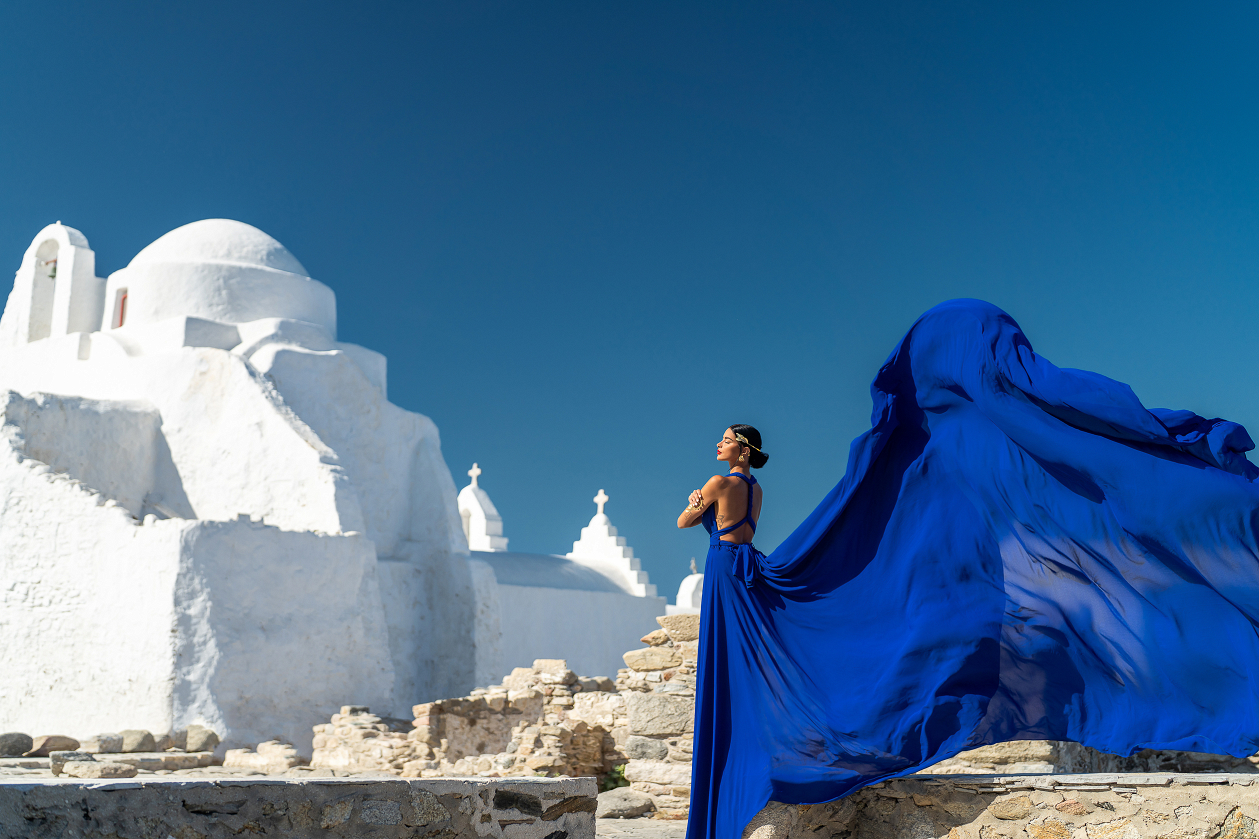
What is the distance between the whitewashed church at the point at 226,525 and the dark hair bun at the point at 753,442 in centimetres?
1002

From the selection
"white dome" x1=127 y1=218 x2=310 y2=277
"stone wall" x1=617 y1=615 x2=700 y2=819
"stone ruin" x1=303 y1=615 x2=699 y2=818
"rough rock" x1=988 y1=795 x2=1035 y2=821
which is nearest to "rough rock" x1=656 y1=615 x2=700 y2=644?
"stone ruin" x1=303 y1=615 x2=699 y2=818

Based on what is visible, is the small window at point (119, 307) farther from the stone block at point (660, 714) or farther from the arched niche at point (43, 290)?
the stone block at point (660, 714)

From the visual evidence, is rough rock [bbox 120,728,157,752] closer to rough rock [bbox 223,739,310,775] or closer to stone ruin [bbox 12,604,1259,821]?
stone ruin [bbox 12,604,1259,821]

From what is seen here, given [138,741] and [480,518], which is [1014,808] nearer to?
[138,741]

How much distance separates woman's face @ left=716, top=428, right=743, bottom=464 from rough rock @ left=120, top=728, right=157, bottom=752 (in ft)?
31.7

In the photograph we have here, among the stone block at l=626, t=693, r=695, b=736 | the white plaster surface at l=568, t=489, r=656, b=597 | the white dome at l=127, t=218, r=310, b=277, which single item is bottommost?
the stone block at l=626, t=693, r=695, b=736

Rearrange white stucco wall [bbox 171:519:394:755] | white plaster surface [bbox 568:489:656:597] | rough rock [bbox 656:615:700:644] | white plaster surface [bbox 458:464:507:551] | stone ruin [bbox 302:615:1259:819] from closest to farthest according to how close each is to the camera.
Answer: stone ruin [bbox 302:615:1259:819] → rough rock [bbox 656:615:700:644] → white stucco wall [bbox 171:519:394:755] → white plaster surface [bbox 568:489:656:597] → white plaster surface [bbox 458:464:507:551]

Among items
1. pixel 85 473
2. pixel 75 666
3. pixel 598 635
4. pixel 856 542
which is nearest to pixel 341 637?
pixel 75 666

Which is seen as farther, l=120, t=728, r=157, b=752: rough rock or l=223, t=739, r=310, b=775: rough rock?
l=120, t=728, r=157, b=752: rough rock

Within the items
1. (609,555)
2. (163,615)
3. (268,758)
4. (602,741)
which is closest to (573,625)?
(609,555)

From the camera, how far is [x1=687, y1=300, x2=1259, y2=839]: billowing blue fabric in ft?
11.8

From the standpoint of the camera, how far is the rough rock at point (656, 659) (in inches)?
239

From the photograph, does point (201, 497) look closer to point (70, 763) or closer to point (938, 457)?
point (70, 763)

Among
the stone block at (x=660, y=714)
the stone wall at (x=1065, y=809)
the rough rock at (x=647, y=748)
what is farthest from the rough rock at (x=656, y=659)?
the stone wall at (x=1065, y=809)
